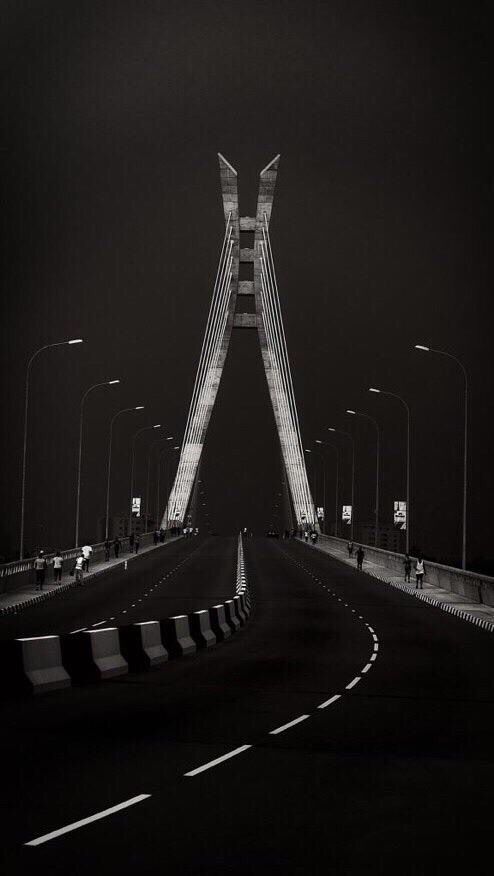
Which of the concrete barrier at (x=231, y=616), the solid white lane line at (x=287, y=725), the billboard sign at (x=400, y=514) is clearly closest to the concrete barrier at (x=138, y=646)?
the solid white lane line at (x=287, y=725)

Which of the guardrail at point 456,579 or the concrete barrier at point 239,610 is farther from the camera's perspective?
the guardrail at point 456,579

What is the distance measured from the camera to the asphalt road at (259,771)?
25.3ft

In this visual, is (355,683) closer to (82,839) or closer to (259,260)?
(82,839)

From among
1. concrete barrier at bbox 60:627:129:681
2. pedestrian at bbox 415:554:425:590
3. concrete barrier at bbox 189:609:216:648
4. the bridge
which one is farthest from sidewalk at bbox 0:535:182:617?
concrete barrier at bbox 60:627:129:681

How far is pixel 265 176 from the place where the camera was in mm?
112875

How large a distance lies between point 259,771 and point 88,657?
8.96m

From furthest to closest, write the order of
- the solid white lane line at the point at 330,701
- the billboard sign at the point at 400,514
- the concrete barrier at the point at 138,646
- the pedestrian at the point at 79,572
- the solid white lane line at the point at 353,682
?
1. the billboard sign at the point at 400,514
2. the pedestrian at the point at 79,572
3. the concrete barrier at the point at 138,646
4. the solid white lane line at the point at 353,682
5. the solid white lane line at the point at 330,701

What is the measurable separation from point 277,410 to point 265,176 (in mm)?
20009

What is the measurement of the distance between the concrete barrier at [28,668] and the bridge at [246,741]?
0.03 metres

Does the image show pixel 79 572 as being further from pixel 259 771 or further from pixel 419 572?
pixel 259 771

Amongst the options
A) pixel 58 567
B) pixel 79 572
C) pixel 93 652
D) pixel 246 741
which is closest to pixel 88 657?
pixel 93 652

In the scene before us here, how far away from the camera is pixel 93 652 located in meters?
19.7

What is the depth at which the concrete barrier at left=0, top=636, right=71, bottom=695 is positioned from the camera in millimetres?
17234

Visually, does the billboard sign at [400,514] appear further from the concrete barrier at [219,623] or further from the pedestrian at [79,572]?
the concrete barrier at [219,623]
